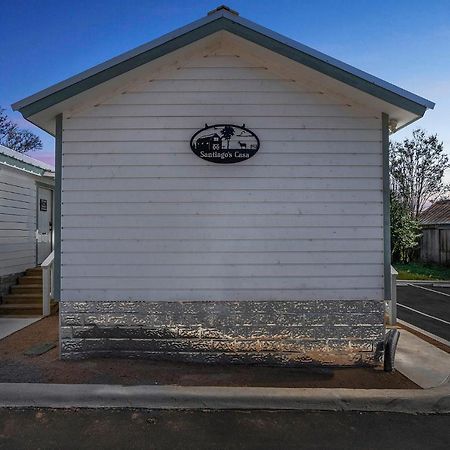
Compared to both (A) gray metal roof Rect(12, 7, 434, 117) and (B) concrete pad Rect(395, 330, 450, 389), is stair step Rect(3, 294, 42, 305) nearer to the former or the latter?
(A) gray metal roof Rect(12, 7, 434, 117)

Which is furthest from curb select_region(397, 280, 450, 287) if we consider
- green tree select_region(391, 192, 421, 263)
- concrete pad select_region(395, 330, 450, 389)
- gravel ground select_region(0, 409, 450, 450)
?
gravel ground select_region(0, 409, 450, 450)

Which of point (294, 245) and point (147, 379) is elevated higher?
point (294, 245)

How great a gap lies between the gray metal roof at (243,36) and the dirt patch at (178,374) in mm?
3256

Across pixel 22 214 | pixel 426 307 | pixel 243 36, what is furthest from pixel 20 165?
pixel 426 307

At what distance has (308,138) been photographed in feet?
18.0

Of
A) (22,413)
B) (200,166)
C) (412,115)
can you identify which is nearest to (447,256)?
(412,115)

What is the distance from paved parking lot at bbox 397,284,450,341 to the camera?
8.53 m

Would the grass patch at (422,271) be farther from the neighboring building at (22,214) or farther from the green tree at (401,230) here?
the neighboring building at (22,214)

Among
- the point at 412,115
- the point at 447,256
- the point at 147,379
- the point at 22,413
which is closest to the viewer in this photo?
the point at 22,413

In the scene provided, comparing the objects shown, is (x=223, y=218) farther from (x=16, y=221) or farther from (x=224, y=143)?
(x=16, y=221)

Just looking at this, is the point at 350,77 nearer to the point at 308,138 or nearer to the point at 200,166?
the point at 308,138

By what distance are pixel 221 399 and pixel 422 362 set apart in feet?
10.1

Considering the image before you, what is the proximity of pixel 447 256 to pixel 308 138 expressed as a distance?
18.2 meters

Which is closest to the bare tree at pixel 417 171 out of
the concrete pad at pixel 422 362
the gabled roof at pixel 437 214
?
the gabled roof at pixel 437 214
